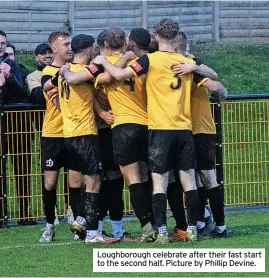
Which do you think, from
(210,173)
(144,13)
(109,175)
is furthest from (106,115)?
(144,13)

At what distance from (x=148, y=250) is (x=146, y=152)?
1365mm

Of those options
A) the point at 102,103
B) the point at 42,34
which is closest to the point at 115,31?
the point at 102,103

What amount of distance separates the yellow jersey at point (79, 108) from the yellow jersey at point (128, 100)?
22 centimetres

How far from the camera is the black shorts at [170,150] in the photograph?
1370cm

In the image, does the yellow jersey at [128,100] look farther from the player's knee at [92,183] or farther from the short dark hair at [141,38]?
the player's knee at [92,183]

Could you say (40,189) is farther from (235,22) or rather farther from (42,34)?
(235,22)

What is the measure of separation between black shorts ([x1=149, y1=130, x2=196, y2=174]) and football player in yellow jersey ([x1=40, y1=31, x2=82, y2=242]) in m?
1.15

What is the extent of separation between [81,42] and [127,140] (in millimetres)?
1109

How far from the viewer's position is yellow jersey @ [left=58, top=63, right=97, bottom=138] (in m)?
13.9

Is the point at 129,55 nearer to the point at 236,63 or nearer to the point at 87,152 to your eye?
the point at 87,152

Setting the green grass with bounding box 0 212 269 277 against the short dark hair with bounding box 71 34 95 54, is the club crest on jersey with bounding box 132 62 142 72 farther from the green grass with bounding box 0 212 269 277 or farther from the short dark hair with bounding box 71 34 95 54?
the green grass with bounding box 0 212 269 277

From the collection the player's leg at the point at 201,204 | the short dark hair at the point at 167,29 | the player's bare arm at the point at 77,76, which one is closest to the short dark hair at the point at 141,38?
the short dark hair at the point at 167,29
